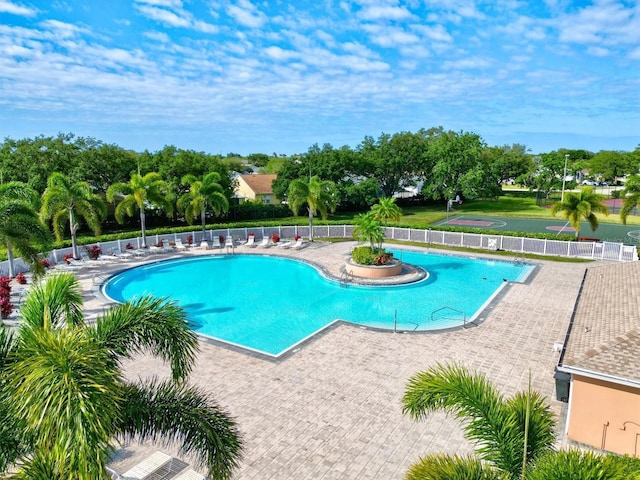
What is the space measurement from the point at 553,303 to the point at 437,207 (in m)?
36.9

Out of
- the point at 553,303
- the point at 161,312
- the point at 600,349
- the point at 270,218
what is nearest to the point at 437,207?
the point at 270,218

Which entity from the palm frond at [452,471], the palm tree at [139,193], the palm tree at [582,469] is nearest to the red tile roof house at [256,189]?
the palm tree at [139,193]

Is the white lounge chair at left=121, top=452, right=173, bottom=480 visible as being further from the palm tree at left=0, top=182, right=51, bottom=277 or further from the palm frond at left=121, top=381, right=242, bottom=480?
the palm tree at left=0, top=182, right=51, bottom=277

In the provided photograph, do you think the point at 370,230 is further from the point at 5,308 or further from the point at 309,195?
the point at 5,308

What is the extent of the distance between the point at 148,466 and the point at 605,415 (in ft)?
27.9

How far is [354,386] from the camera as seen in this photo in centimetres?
1144

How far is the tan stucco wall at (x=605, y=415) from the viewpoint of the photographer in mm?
8398

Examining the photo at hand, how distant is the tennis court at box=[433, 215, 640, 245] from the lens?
34731mm

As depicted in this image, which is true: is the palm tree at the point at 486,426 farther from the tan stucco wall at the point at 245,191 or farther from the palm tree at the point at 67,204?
the tan stucco wall at the point at 245,191

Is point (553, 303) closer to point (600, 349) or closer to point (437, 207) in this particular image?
point (600, 349)

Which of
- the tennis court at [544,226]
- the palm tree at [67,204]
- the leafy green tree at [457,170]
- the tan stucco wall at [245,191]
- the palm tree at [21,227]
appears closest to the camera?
the palm tree at [21,227]

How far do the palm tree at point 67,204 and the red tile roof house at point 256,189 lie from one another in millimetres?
26335

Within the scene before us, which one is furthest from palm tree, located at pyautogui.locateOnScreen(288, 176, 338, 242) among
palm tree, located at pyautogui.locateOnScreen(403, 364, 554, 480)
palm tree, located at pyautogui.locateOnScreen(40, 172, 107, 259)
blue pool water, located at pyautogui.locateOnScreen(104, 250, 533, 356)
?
palm tree, located at pyautogui.locateOnScreen(403, 364, 554, 480)

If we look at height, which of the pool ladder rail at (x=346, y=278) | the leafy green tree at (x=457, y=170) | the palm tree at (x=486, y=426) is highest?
the leafy green tree at (x=457, y=170)
